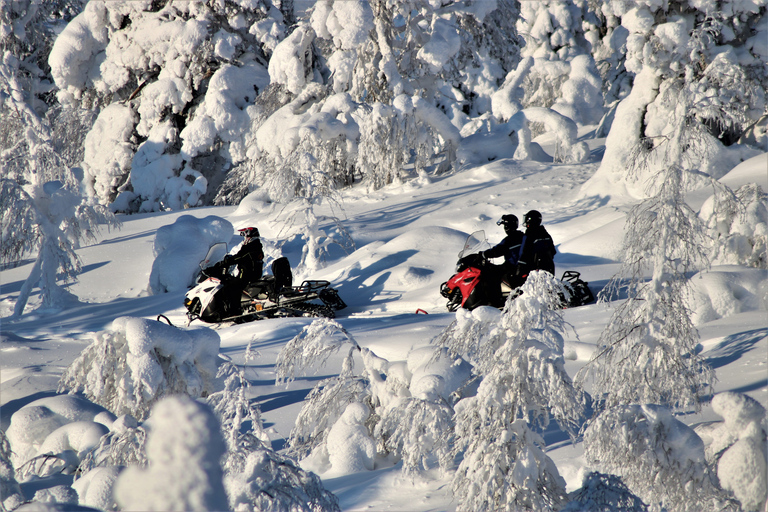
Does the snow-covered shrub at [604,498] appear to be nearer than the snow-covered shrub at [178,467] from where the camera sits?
No

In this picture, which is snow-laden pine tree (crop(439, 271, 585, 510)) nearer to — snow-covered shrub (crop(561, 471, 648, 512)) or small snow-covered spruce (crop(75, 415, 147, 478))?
snow-covered shrub (crop(561, 471, 648, 512))

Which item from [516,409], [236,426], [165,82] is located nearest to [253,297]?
[236,426]

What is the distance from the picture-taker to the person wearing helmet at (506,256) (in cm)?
835

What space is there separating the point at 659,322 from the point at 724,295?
109 inches

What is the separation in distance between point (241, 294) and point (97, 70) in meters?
14.6

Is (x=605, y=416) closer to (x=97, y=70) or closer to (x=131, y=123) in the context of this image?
(x=131, y=123)

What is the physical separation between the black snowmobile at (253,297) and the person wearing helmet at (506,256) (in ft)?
8.21

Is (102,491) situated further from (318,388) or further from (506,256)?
(506,256)

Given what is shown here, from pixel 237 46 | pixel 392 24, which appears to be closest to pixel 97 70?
pixel 237 46

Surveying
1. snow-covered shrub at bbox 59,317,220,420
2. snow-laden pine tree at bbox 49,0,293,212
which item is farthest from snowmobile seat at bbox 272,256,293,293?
snow-laden pine tree at bbox 49,0,293,212

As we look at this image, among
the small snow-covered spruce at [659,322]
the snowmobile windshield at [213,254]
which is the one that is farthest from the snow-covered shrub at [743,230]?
the snowmobile windshield at [213,254]

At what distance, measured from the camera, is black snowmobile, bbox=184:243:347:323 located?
923 cm

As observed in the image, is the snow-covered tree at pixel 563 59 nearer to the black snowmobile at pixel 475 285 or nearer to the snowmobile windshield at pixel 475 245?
the snowmobile windshield at pixel 475 245

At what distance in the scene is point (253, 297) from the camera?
9477mm
